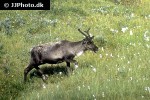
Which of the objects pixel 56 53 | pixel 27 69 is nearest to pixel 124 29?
pixel 56 53

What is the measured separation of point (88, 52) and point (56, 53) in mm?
2059

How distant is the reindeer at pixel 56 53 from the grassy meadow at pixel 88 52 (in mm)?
456

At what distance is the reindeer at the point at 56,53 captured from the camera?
51.9 ft

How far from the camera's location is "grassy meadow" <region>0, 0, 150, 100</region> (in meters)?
13.6

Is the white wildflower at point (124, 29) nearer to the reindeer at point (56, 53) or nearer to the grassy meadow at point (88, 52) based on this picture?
the grassy meadow at point (88, 52)

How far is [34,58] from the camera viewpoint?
1611cm

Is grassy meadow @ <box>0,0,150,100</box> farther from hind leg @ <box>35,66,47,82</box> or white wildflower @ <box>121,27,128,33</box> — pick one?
hind leg @ <box>35,66,47,82</box>

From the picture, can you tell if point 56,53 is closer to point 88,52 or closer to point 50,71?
point 50,71

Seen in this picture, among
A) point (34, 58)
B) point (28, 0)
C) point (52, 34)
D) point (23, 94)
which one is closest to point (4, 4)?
point (28, 0)

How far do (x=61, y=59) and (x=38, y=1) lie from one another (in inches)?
222

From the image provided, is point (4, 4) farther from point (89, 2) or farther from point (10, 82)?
point (10, 82)

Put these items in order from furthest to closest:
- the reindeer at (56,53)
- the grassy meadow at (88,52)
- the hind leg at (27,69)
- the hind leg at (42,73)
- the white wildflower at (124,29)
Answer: the white wildflower at (124,29) → the hind leg at (27,69) → the reindeer at (56,53) → the hind leg at (42,73) → the grassy meadow at (88,52)

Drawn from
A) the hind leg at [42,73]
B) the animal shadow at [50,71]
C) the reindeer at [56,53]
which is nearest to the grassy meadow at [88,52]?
the animal shadow at [50,71]

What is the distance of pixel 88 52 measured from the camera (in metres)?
17.5
